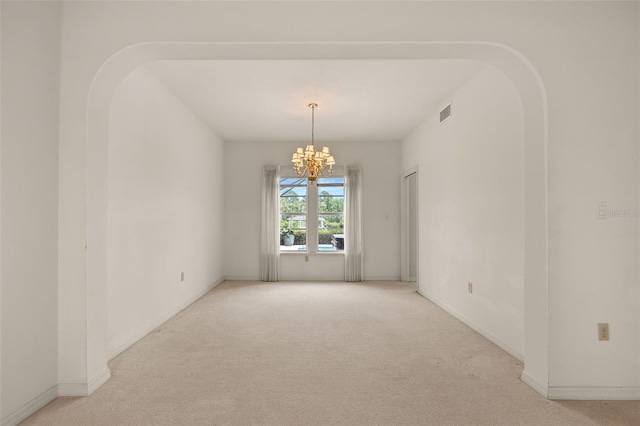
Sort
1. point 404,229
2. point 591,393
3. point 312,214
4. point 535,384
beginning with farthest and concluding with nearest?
point 312,214 → point 404,229 → point 535,384 → point 591,393

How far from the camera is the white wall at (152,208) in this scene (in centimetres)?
334

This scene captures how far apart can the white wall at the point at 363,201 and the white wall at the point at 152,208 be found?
4.24 feet

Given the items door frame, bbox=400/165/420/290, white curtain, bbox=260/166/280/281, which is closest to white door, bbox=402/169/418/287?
door frame, bbox=400/165/420/290

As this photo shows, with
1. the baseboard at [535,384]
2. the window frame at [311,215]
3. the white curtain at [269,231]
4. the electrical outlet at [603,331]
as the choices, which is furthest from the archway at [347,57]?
the window frame at [311,215]

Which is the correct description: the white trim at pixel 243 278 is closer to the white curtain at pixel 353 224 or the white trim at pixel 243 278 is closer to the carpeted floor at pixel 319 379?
the white curtain at pixel 353 224

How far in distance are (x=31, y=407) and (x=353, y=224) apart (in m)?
5.63

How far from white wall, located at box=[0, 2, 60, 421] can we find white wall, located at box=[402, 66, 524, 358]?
3666mm

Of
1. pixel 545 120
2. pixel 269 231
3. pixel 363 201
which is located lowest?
pixel 269 231

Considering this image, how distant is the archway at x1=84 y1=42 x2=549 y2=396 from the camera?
2504 mm

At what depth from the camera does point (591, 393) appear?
96.5 inches

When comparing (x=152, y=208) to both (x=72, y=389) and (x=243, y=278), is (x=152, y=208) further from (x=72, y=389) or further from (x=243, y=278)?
(x=243, y=278)

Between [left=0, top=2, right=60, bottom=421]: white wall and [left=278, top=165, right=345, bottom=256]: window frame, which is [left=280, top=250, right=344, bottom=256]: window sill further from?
[left=0, top=2, right=60, bottom=421]: white wall

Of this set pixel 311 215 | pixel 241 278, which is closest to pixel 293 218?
pixel 311 215

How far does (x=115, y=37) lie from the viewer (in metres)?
2.52
